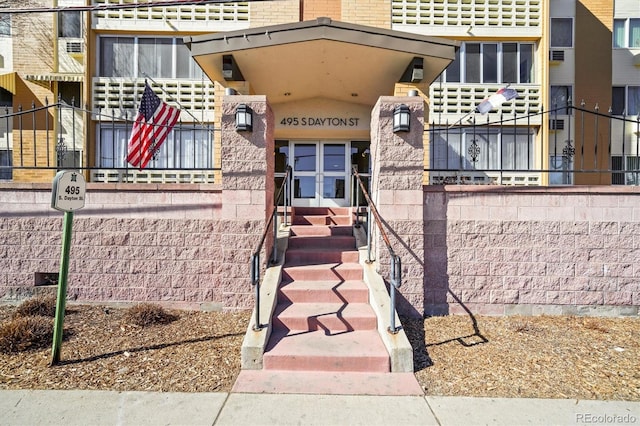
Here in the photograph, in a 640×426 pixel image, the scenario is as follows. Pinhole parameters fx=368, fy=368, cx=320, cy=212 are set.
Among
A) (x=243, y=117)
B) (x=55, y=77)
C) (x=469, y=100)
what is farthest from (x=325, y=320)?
(x=55, y=77)

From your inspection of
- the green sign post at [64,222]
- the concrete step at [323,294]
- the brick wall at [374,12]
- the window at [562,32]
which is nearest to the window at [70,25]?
the brick wall at [374,12]

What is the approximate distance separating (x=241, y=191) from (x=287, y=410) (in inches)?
121

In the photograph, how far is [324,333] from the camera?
14.6 ft

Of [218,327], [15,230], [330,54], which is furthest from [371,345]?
[15,230]

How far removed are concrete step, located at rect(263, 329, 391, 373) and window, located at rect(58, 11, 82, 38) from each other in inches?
515

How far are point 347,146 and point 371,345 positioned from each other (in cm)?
670

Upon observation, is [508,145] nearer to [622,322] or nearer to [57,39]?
[622,322]

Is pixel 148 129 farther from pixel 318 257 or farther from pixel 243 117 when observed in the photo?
pixel 318 257

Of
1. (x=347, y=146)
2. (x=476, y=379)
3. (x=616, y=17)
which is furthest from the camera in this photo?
(x=616, y=17)

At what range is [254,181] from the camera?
5.41 m

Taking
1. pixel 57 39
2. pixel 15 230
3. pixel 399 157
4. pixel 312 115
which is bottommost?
pixel 15 230

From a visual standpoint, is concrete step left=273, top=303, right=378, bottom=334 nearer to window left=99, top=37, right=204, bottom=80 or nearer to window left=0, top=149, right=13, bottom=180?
window left=99, top=37, right=204, bottom=80

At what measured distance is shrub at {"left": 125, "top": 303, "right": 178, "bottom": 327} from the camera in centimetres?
497

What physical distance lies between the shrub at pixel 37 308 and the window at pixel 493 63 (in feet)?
38.3
